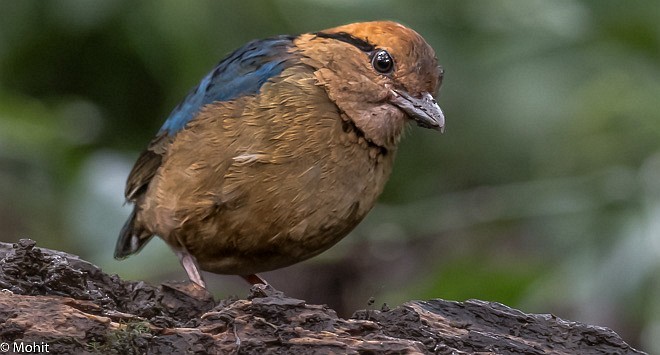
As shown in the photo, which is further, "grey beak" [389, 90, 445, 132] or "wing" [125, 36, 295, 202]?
"wing" [125, 36, 295, 202]

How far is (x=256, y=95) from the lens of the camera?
4.75 meters

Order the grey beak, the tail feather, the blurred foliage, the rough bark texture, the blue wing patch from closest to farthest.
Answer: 1. the rough bark texture
2. the grey beak
3. the blue wing patch
4. the tail feather
5. the blurred foliage

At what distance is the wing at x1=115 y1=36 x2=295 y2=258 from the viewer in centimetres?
486

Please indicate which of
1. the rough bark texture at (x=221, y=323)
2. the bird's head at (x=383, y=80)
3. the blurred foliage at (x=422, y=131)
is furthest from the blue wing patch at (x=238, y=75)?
the blurred foliage at (x=422, y=131)

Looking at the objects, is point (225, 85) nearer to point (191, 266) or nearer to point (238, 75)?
point (238, 75)

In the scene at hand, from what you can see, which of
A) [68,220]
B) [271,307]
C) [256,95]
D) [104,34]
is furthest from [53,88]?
[271,307]

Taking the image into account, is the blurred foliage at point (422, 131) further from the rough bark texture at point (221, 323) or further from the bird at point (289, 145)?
the rough bark texture at point (221, 323)

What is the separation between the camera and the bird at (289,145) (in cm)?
457

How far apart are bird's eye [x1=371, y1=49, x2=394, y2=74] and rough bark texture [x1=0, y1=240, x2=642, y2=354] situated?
116 centimetres

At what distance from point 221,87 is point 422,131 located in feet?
9.26

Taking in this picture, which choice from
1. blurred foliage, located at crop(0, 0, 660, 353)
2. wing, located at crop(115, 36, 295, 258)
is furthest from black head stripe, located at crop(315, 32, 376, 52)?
→ blurred foliage, located at crop(0, 0, 660, 353)

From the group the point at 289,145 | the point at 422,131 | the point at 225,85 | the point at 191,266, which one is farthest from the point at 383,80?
the point at 422,131

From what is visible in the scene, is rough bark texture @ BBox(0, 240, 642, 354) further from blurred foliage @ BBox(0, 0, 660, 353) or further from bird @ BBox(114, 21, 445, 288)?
blurred foliage @ BBox(0, 0, 660, 353)

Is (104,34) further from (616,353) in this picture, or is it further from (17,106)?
(616,353)
